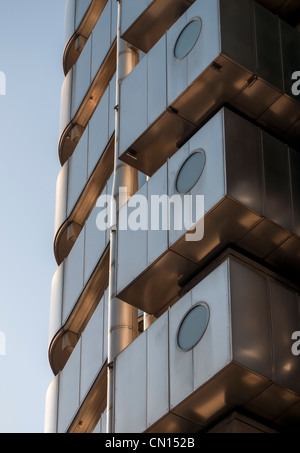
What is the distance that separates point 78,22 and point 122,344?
16008mm

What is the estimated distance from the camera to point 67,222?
31.7 metres

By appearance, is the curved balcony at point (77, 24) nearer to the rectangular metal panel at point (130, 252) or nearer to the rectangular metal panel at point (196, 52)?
the rectangular metal panel at point (196, 52)

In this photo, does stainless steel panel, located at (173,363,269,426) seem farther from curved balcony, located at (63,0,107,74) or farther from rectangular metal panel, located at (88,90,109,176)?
curved balcony, located at (63,0,107,74)

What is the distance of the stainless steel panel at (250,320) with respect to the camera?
18.5 metres

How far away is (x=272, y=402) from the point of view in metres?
19.0

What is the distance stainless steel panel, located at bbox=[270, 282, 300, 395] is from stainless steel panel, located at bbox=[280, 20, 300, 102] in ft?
14.6

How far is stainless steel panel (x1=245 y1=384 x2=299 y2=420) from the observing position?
1869cm

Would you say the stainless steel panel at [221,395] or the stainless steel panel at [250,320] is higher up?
the stainless steel panel at [250,320]

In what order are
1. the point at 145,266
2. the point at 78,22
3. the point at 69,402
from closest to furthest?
1. the point at 145,266
2. the point at 69,402
3. the point at 78,22

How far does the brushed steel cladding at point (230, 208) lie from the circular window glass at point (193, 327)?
1.57m

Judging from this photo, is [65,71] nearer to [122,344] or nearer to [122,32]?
[122,32]

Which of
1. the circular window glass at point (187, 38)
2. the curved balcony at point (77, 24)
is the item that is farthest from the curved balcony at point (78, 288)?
the curved balcony at point (77, 24)

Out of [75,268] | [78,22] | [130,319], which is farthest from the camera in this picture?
[78,22]
